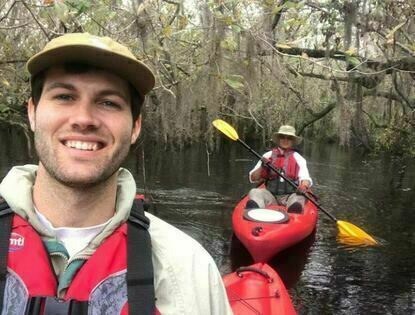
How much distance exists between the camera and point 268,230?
541 centimetres

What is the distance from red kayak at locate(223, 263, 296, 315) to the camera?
11.1 feet

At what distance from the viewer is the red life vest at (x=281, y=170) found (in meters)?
6.79

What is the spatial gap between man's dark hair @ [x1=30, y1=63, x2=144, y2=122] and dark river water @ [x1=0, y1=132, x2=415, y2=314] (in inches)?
150

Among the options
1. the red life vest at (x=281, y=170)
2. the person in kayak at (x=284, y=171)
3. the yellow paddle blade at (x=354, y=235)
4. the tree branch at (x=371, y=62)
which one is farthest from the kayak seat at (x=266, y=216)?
the tree branch at (x=371, y=62)

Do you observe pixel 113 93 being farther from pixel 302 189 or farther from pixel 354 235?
pixel 354 235

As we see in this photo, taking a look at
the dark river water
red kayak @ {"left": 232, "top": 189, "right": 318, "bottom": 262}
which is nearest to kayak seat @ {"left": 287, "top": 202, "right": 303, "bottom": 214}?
red kayak @ {"left": 232, "top": 189, "right": 318, "bottom": 262}

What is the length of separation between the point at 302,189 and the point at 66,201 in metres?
5.59

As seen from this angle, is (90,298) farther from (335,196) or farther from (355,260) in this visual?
(335,196)

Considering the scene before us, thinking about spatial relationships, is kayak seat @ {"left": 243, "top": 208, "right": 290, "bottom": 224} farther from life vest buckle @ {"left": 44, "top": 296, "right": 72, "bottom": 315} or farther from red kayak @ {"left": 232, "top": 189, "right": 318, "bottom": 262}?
life vest buckle @ {"left": 44, "top": 296, "right": 72, "bottom": 315}

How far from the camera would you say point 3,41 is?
4.57 m

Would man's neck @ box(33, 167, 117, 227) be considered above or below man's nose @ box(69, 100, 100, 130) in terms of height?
below

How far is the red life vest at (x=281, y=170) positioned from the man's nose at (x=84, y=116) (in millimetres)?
5737

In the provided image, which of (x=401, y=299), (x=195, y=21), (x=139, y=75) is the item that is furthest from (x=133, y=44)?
(x=401, y=299)

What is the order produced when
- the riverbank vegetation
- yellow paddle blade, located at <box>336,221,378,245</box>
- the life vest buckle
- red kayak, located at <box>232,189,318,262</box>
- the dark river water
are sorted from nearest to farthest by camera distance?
the life vest buckle < the riverbank vegetation < the dark river water < red kayak, located at <box>232,189,318,262</box> < yellow paddle blade, located at <box>336,221,378,245</box>
